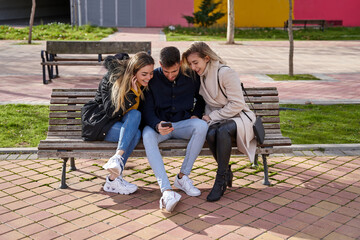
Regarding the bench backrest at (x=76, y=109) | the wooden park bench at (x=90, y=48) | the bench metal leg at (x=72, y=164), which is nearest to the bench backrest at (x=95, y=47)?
the wooden park bench at (x=90, y=48)

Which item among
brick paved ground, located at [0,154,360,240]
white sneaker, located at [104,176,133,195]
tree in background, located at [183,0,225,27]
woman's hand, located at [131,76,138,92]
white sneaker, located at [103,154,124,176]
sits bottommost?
brick paved ground, located at [0,154,360,240]

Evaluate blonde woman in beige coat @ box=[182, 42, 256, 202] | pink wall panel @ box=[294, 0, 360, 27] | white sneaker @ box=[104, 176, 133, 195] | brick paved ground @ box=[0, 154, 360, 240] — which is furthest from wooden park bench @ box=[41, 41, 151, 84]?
pink wall panel @ box=[294, 0, 360, 27]

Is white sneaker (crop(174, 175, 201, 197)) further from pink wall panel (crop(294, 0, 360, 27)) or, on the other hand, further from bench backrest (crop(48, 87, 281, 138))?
pink wall panel (crop(294, 0, 360, 27))

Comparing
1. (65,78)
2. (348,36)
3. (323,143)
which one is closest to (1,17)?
(348,36)

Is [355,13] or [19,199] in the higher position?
[355,13]

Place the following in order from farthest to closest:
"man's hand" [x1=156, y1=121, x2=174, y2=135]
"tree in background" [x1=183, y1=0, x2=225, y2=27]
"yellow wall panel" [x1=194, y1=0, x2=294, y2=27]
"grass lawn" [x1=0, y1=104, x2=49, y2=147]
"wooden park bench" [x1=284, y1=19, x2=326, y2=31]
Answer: "yellow wall panel" [x1=194, y1=0, x2=294, y2=27] → "tree in background" [x1=183, y1=0, x2=225, y2=27] → "wooden park bench" [x1=284, y1=19, x2=326, y2=31] → "grass lawn" [x1=0, y1=104, x2=49, y2=147] → "man's hand" [x1=156, y1=121, x2=174, y2=135]

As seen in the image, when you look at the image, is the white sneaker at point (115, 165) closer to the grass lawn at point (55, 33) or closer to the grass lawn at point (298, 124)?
the grass lawn at point (298, 124)

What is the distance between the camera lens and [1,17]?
32906 mm

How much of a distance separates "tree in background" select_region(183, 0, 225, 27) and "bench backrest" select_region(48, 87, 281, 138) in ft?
72.1

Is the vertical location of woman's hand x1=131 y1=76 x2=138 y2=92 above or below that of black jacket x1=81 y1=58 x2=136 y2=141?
above

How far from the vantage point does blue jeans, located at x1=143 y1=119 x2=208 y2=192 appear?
461 centimetres

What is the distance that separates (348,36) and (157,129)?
20991 millimetres

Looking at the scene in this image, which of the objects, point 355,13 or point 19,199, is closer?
point 19,199

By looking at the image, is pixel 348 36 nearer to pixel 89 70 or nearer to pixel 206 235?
pixel 89 70
